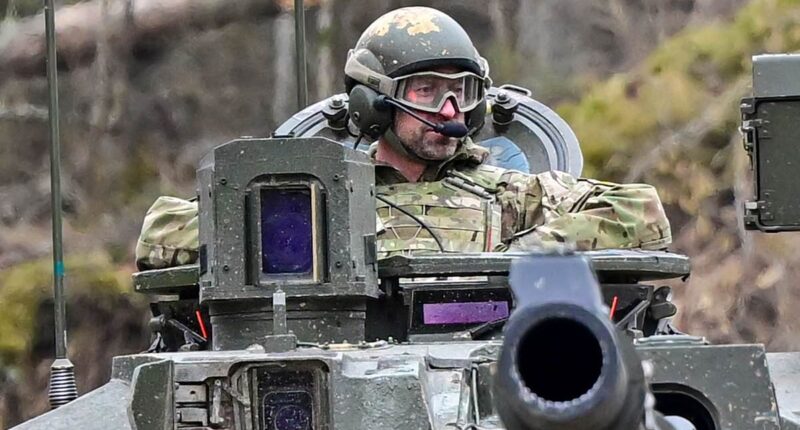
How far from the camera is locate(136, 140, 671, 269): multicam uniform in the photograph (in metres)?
8.20

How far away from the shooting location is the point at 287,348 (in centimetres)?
636

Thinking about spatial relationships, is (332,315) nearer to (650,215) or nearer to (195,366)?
(195,366)

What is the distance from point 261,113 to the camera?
20375 millimetres

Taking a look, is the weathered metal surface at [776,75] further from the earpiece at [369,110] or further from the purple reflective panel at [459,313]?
the earpiece at [369,110]

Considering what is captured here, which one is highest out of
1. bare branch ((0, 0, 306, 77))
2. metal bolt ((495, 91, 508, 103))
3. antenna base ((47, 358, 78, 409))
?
bare branch ((0, 0, 306, 77))

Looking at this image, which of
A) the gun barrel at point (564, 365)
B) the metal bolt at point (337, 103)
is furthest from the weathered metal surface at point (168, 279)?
the gun barrel at point (564, 365)

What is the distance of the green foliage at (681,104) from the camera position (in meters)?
18.5

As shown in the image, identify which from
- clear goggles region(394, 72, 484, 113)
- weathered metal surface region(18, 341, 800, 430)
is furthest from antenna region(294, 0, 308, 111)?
weathered metal surface region(18, 341, 800, 430)

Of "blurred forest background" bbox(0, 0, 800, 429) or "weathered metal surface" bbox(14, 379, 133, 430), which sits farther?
"blurred forest background" bbox(0, 0, 800, 429)

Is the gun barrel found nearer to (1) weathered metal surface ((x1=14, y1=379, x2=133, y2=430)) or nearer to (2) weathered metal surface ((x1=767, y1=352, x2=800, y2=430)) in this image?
(2) weathered metal surface ((x1=767, y1=352, x2=800, y2=430))

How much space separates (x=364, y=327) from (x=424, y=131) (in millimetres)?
1660

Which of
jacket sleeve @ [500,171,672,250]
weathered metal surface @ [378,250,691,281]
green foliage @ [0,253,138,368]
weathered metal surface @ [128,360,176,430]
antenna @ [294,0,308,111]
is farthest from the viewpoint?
green foliage @ [0,253,138,368]

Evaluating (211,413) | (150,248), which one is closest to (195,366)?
(211,413)

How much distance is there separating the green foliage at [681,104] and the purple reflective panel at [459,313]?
36.4 feet
